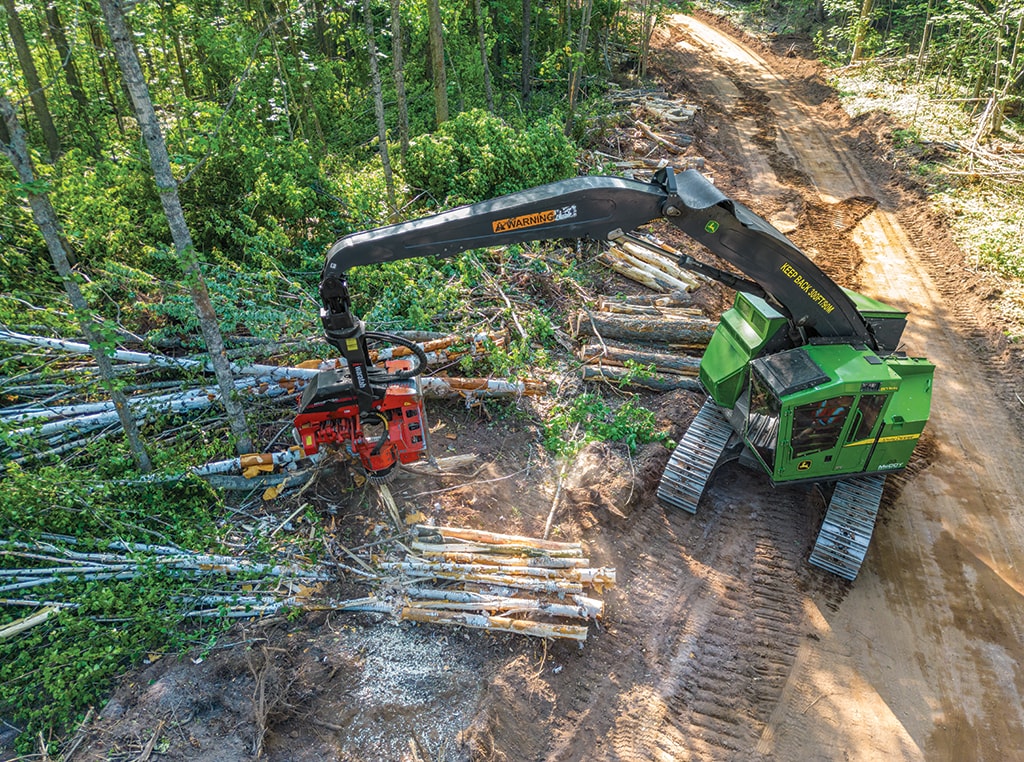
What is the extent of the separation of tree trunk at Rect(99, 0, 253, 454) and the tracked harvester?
1.05 meters

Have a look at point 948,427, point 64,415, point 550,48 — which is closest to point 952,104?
point 550,48

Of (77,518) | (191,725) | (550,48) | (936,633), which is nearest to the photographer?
(191,725)

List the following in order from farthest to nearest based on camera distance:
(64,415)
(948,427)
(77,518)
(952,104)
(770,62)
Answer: (770,62) → (952,104) → (948,427) → (64,415) → (77,518)

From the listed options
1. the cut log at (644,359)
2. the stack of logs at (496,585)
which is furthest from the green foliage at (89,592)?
the cut log at (644,359)

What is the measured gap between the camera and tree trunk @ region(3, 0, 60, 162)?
13266 millimetres

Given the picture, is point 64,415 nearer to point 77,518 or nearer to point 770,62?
point 77,518

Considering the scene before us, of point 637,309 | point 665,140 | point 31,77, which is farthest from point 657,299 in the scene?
point 31,77

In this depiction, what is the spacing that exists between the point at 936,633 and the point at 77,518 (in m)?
10.8

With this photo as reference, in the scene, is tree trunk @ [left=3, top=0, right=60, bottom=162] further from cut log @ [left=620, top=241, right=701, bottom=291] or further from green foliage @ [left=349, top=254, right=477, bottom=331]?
cut log @ [left=620, top=241, right=701, bottom=291]

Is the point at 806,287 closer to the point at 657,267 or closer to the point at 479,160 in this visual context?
the point at 657,267

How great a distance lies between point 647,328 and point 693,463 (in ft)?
10.1

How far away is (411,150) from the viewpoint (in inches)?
563

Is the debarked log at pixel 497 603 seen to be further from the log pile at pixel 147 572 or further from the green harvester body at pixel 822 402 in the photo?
the green harvester body at pixel 822 402

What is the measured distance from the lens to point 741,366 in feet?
30.5
